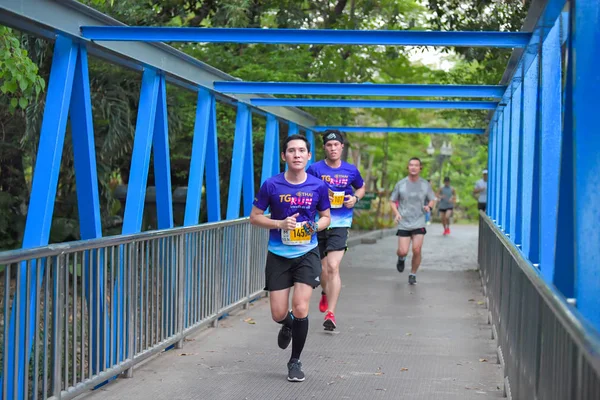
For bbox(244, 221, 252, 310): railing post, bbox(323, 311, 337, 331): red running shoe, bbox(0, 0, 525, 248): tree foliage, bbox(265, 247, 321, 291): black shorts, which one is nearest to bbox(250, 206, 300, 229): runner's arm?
bbox(265, 247, 321, 291): black shorts

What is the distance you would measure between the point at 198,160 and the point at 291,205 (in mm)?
3318

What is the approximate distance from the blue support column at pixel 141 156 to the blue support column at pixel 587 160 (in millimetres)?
4758

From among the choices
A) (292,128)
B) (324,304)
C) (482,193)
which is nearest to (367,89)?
(324,304)

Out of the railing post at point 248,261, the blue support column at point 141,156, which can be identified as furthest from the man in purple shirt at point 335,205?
the blue support column at point 141,156

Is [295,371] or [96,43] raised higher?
[96,43]

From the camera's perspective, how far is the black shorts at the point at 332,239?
9883 mm

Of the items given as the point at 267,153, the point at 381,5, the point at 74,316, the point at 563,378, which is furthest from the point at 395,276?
the point at 563,378

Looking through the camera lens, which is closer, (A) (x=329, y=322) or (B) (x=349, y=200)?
(A) (x=329, y=322)

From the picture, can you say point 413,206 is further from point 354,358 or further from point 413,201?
point 354,358

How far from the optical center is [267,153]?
47.9 ft

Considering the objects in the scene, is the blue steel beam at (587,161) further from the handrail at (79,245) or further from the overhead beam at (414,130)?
the overhead beam at (414,130)

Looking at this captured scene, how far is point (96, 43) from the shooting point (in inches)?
285

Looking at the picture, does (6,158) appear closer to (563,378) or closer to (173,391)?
(173,391)

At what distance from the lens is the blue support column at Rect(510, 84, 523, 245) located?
27.0 ft
